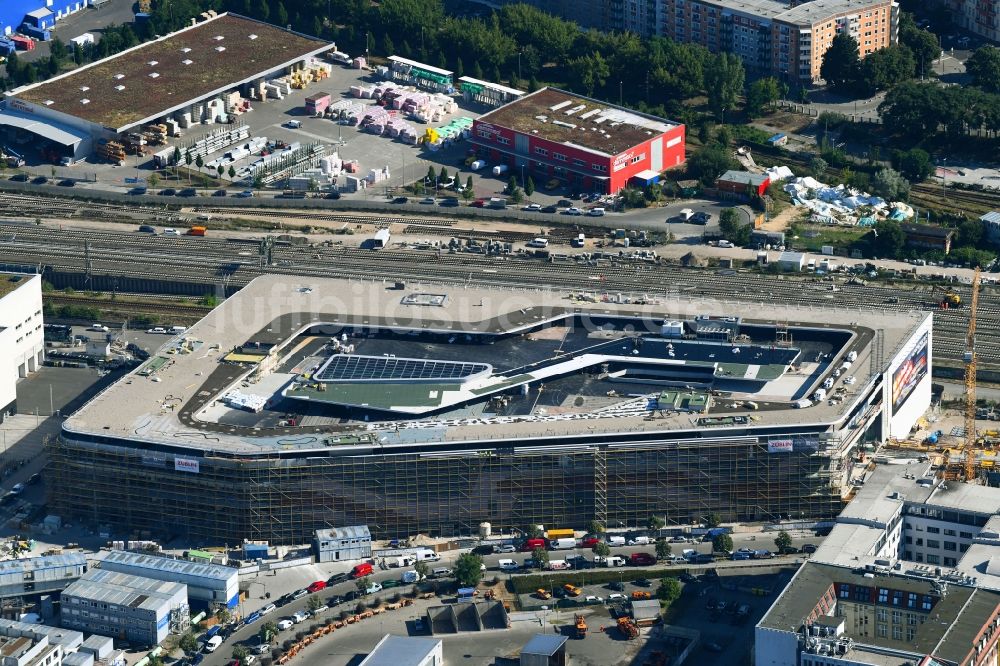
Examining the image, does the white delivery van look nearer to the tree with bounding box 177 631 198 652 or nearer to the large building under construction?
the large building under construction

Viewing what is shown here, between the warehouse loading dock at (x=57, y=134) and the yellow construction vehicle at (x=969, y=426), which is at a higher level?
the warehouse loading dock at (x=57, y=134)

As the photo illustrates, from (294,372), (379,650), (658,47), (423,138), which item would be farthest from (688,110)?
(379,650)

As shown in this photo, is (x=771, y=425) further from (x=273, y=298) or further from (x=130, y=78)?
(x=130, y=78)

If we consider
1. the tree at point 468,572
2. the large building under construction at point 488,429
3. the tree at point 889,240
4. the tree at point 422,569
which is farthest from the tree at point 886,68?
the tree at point 422,569

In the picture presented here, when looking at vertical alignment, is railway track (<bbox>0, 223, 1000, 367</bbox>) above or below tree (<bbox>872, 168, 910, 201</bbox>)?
below

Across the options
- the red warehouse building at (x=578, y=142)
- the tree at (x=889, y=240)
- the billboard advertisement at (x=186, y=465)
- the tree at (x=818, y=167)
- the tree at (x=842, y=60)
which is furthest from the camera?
the tree at (x=842, y=60)

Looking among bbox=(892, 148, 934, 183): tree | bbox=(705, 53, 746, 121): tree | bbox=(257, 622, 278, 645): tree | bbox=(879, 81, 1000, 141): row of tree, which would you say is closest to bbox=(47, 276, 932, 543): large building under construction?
bbox=(257, 622, 278, 645): tree

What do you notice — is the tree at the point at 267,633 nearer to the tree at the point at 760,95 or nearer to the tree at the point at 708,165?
the tree at the point at 708,165
